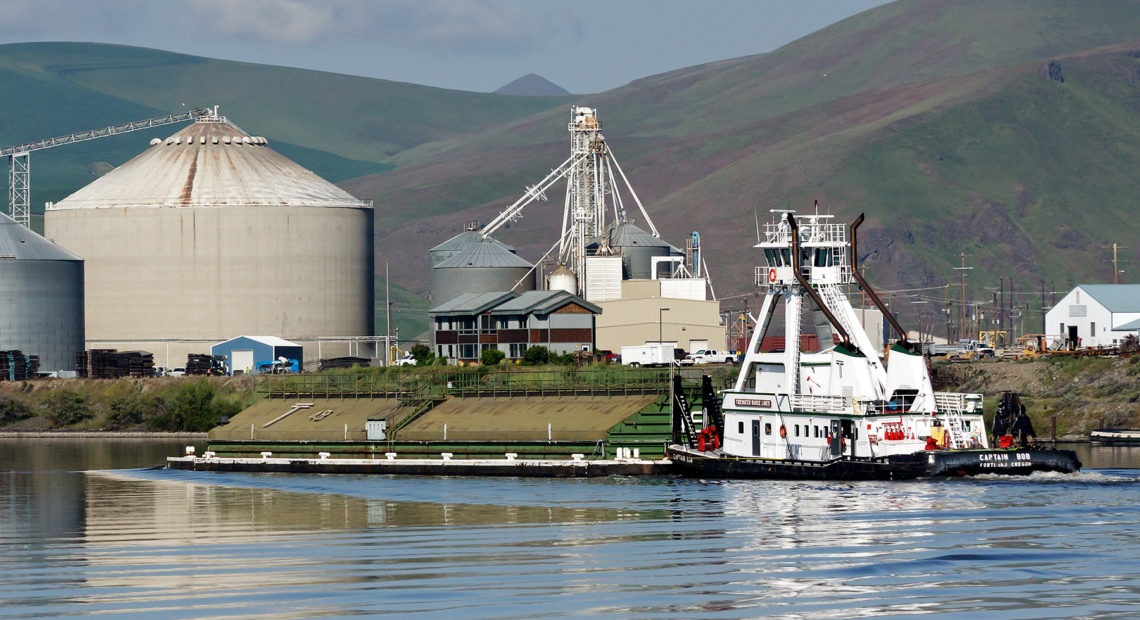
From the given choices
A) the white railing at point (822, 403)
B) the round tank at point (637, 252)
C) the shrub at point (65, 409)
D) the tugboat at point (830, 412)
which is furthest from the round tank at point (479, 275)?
the white railing at point (822, 403)

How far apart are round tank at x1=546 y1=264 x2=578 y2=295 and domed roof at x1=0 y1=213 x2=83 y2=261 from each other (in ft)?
128

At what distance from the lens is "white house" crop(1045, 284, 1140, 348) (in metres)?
149

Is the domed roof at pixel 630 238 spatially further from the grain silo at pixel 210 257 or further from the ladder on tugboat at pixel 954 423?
the ladder on tugboat at pixel 954 423

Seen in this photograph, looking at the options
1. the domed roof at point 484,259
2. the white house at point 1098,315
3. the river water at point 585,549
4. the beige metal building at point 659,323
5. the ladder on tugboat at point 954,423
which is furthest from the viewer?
the domed roof at point 484,259

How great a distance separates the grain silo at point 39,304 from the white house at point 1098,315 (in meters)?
78.7

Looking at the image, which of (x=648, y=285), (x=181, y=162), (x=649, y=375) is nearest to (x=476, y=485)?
(x=649, y=375)

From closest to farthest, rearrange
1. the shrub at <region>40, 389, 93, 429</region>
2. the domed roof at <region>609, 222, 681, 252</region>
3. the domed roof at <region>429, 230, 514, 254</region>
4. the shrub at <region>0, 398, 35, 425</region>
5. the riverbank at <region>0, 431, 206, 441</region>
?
the riverbank at <region>0, 431, 206, 441</region> < the shrub at <region>40, 389, 93, 429</region> < the shrub at <region>0, 398, 35, 425</region> < the domed roof at <region>609, 222, 681, 252</region> < the domed roof at <region>429, 230, 514, 254</region>

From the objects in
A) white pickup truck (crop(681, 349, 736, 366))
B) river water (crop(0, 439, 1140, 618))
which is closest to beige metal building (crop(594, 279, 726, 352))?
white pickup truck (crop(681, 349, 736, 366))

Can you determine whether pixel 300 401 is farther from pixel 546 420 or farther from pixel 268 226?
pixel 268 226

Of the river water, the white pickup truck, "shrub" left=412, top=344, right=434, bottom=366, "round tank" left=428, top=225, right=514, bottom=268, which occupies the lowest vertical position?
the river water

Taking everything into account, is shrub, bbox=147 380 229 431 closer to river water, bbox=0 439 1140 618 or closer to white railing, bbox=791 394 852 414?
river water, bbox=0 439 1140 618

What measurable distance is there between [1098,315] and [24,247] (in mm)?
85484

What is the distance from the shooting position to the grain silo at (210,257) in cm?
16088

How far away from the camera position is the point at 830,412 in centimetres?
7725
